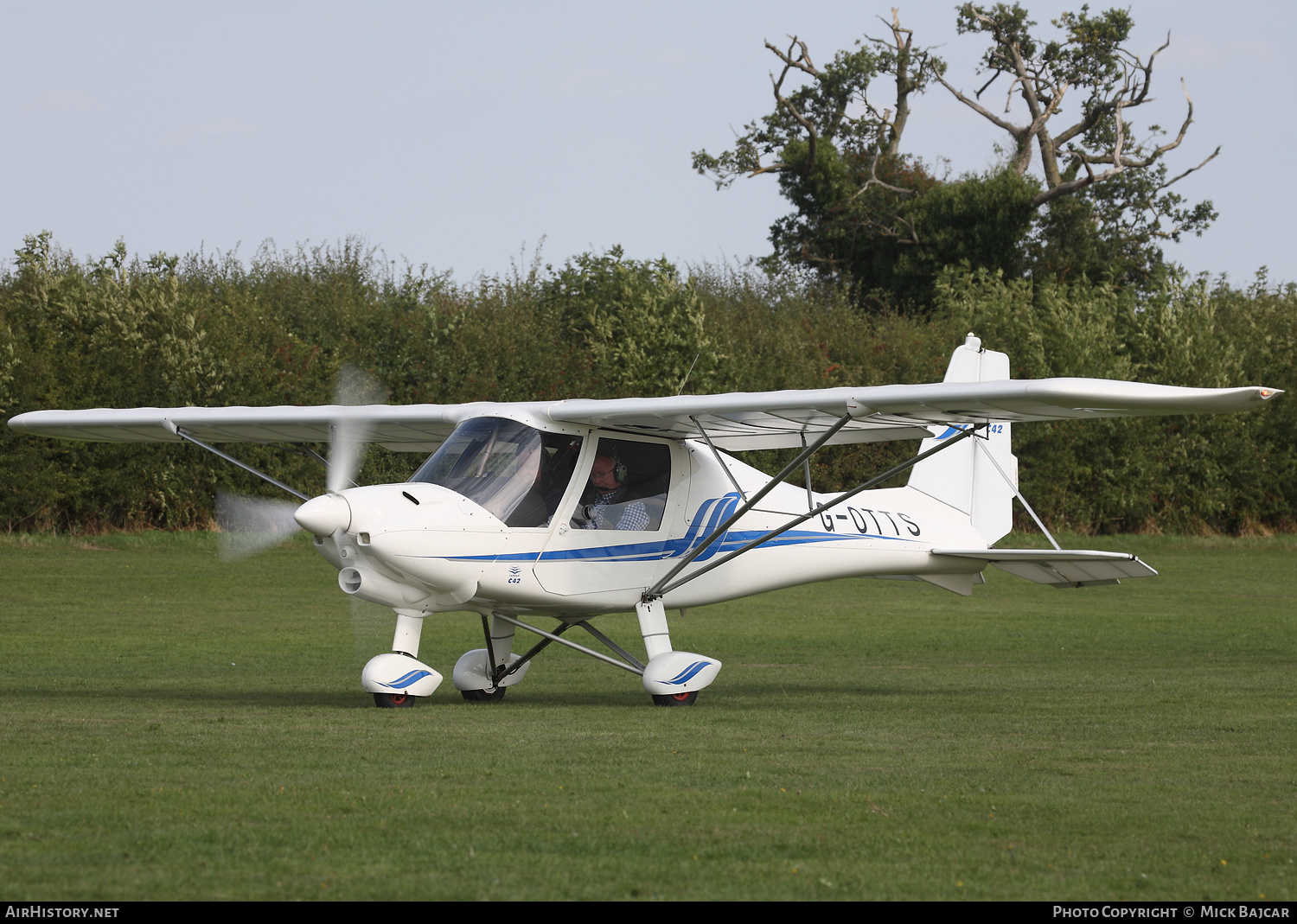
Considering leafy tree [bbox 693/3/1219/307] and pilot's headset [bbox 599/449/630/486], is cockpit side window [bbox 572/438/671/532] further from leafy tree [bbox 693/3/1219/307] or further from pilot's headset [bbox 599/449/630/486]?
leafy tree [bbox 693/3/1219/307]


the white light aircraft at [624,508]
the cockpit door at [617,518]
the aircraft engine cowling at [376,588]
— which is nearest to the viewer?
the white light aircraft at [624,508]

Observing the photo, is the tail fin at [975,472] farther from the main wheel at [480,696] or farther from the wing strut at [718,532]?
the main wheel at [480,696]

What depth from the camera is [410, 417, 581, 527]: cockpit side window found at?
11.2 meters

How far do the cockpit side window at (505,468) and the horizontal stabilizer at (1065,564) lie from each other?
13.5 ft

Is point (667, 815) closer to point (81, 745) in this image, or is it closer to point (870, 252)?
point (81, 745)

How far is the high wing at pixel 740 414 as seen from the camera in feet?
A: 31.7

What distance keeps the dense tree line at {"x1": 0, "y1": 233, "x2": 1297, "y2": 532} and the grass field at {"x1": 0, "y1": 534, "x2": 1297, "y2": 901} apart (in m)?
14.2

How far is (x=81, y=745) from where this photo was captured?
29.2ft

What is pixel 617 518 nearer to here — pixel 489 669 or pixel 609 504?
pixel 609 504

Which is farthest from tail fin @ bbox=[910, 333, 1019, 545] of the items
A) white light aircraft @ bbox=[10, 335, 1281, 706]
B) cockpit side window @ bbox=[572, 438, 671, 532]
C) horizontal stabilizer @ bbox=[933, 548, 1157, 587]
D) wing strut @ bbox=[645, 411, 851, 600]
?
cockpit side window @ bbox=[572, 438, 671, 532]

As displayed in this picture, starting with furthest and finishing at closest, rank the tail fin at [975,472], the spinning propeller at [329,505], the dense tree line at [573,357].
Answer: the dense tree line at [573,357] → the tail fin at [975,472] → the spinning propeller at [329,505]

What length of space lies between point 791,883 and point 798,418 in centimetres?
656

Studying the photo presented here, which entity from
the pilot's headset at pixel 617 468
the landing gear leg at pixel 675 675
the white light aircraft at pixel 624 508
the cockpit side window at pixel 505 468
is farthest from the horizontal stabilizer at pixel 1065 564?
the cockpit side window at pixel 505 468

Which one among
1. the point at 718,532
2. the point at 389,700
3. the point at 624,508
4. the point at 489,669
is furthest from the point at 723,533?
the point at 389,700
